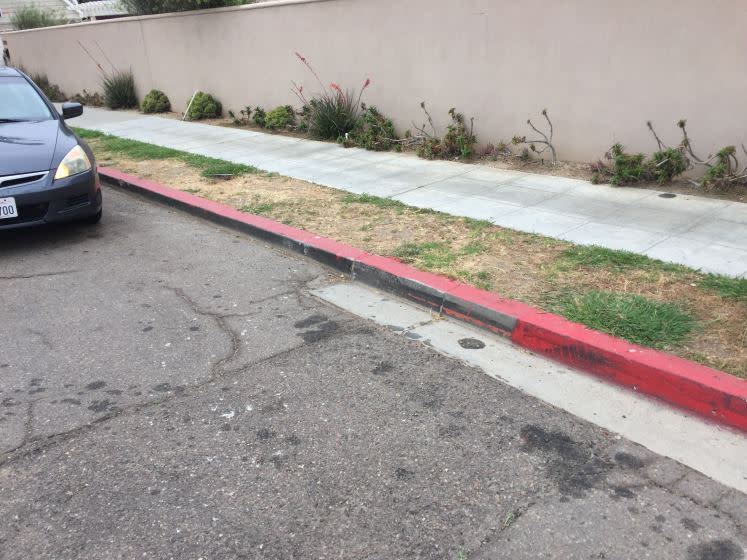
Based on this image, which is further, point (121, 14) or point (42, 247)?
point (121, 14)

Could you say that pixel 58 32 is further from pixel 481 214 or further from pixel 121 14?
pixel 481 214

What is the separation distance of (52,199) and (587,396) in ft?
17.1

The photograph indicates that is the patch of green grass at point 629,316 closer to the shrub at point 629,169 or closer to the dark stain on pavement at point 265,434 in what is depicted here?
the dark stain on pavement at point 265,434

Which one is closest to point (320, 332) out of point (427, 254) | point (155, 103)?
point (427, 254)

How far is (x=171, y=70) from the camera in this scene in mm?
15344

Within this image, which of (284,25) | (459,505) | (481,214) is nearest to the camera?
(459,505)

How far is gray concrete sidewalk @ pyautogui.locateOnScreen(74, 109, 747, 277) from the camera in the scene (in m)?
5.79

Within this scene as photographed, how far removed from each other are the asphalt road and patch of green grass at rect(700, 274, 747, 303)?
1.83m

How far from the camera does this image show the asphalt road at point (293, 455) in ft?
9.34

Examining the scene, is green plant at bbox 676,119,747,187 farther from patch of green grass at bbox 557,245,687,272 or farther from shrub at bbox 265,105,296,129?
shrub at bbox 265,105,296,129

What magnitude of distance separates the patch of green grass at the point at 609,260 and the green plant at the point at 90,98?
51.3 ft

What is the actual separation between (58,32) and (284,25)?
1057 cm

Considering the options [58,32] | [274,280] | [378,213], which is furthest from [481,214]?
[58,32]

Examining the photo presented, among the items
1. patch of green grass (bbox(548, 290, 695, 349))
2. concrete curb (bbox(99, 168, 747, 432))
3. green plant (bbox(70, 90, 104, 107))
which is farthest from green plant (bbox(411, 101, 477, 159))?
green plant (bbox(70, 90, 104, 107))
